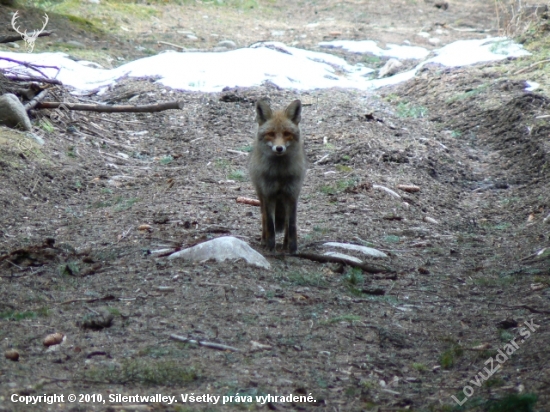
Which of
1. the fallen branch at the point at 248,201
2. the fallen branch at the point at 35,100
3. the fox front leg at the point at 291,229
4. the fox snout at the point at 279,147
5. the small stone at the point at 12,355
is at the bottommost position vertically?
the fallen branch at the point at 248,201

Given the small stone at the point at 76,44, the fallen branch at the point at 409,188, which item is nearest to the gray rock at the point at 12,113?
the fallen branch at the point at 409,188

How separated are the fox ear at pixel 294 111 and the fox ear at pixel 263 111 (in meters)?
0.16

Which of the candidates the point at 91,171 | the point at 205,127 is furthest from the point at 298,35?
the point at 91,171

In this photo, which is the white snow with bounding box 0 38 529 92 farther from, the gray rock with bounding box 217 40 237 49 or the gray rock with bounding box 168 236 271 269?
the gray rock with bounding box 168 236 271 269

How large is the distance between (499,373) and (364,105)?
930 cm

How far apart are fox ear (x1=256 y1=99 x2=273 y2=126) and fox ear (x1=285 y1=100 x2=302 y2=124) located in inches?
6.3

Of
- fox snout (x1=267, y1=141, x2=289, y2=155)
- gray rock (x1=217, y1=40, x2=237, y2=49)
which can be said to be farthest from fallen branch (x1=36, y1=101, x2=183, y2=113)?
gray rock (x1=217, y1=40, x2=237, y2=49)

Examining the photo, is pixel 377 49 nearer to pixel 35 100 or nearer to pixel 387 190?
pixel 35 100

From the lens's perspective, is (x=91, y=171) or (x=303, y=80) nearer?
(x=91, y=171)

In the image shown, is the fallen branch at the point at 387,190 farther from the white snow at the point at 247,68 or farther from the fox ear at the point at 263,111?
the white snow at the point at 247,68

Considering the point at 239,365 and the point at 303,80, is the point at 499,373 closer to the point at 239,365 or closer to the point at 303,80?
the point at 239,365

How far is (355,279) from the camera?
20.7 ft

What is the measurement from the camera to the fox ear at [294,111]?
6.80 metres

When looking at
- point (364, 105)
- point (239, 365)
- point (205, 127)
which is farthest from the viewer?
point (364, 105)
